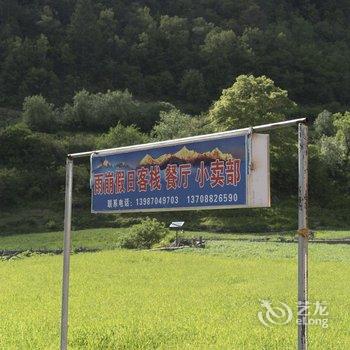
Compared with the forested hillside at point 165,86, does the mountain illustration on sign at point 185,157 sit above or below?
below

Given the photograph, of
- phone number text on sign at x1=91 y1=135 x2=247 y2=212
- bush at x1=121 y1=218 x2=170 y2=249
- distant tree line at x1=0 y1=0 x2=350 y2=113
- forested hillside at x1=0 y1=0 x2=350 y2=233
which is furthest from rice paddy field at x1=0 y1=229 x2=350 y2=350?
distant tree line at x1=0 y1=0 x2=350 y2=113

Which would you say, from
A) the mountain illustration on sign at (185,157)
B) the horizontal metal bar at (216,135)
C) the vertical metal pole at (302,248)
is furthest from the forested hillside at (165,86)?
the vertical metal pole at (302,248)

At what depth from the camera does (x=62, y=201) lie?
5356 centimetres

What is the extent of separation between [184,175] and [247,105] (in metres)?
46.7

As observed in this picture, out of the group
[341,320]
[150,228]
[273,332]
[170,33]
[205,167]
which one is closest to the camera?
[205,167]

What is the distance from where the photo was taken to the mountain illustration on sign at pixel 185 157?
6148 millimetres

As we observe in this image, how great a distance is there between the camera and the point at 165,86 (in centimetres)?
10256

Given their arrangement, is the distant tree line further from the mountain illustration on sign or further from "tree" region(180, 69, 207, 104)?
the mountain illustration on sign

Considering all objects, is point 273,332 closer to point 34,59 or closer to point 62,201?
point 62,201

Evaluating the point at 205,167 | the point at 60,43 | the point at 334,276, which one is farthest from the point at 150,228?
the point at 60,43

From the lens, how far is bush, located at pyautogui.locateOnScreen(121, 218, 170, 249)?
35531mm

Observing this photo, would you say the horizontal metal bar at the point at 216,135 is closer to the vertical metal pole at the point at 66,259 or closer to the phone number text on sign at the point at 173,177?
the phone number text on sign at the point at 173,177

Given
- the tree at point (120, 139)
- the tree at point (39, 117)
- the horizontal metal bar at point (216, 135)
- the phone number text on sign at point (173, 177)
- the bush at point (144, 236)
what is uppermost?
the tree at point (39, 117)

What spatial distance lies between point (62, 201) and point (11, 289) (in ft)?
119
